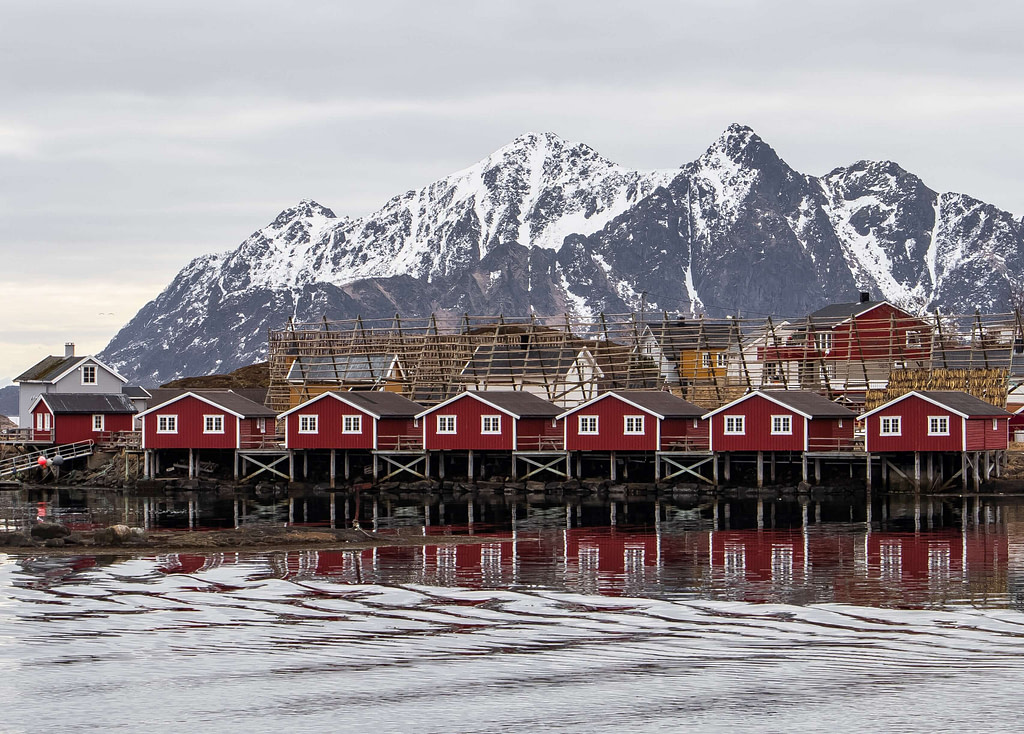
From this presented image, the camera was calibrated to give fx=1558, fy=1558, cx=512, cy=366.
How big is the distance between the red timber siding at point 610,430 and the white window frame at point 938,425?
1411 cm

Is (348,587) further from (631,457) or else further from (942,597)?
(631,457)

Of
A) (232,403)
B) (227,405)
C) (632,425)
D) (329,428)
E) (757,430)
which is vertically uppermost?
(232,403)

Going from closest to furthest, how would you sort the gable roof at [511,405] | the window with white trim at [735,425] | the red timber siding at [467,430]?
the window with white trim at [735,425], the gable roof at [511,405], the red timber siding at [467,430]

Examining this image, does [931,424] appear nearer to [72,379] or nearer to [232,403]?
[232,403]

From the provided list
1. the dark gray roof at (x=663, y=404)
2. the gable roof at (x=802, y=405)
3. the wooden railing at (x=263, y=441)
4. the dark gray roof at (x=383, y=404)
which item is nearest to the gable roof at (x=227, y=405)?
the wooden railing at (x=263, y=441)

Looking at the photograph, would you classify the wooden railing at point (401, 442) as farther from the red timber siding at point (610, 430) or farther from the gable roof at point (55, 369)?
the gable roof at point (55, 369)

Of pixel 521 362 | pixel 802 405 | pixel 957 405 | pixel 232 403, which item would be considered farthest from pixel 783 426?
pixel 232 403

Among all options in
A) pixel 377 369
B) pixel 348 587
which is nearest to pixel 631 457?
pixel 377 369

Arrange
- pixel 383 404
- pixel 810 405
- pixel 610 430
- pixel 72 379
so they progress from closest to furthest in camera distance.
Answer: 1. pixel 810 405
2. pixel 610 430
3. pixel 383 404
4. pixel 72 379

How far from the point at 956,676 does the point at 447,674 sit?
871 cm

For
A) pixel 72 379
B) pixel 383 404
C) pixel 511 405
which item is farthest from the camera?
pixel 72 379

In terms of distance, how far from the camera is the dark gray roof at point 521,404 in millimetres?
83875

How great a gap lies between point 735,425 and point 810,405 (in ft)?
12.8

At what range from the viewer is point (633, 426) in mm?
81500
